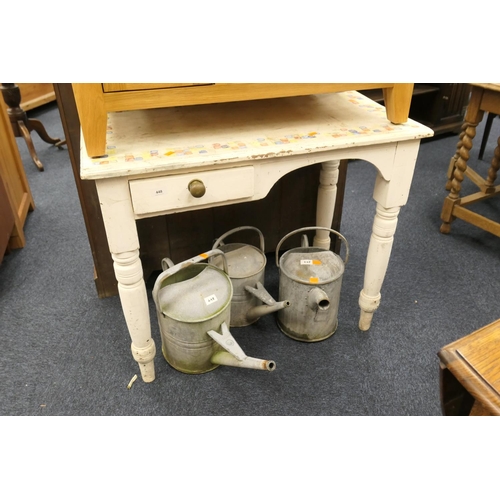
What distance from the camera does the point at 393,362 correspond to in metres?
1.46

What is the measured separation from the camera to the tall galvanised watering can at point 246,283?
4.78 ft

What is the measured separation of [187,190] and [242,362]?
0.48 metres

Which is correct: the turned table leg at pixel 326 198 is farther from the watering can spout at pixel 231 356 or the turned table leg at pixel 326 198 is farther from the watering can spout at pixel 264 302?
the watering can spout at pixel 231 356

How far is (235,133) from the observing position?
1162mm

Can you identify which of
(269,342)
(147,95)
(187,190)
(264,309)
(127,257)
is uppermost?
(147,95)

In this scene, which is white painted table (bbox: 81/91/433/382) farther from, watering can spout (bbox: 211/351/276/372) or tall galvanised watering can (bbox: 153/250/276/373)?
watering can spout (bbox: 211/351/276/372)

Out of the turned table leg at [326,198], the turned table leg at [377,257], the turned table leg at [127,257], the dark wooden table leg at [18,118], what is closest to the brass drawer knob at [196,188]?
the turned table leg at [127,257]

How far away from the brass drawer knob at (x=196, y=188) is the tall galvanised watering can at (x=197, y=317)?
1.01ft


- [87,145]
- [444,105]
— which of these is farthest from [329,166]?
[444,105]

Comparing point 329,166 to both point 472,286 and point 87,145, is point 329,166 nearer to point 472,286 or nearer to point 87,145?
point 472,286

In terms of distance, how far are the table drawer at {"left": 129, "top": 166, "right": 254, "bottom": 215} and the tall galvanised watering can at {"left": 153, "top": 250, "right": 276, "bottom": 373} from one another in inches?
10.7

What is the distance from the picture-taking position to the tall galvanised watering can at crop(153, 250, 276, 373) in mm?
1269

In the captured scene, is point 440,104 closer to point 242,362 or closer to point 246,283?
point 246,283

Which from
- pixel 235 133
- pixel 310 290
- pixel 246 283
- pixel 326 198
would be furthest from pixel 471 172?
pixel 235 133
